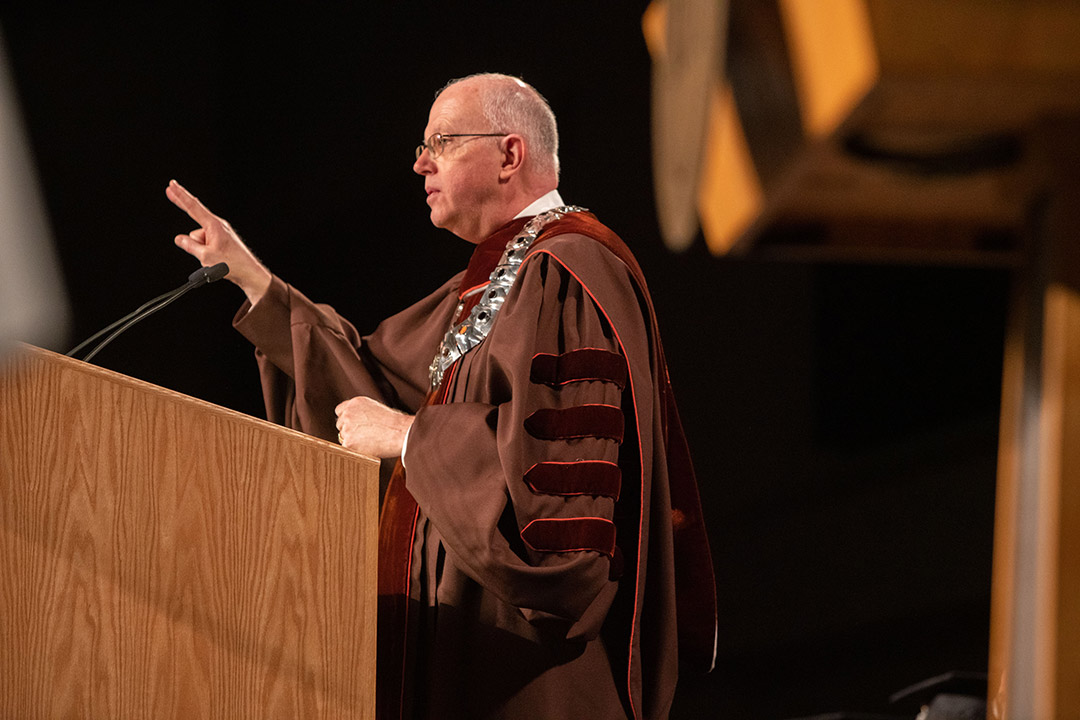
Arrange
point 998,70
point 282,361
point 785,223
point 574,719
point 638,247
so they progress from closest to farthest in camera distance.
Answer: point 998,70
point 785,223
point 574,719
point 282,361
point 638,247

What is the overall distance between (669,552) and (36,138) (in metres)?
2.38

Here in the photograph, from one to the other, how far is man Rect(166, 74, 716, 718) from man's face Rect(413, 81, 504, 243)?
0.15 m

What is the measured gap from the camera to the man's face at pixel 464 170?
304 cm

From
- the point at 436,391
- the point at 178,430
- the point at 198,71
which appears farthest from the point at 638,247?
the point at 178,430

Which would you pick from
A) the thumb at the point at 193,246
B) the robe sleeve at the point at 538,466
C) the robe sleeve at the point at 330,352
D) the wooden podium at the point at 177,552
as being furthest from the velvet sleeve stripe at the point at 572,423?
the thumb at the point at 193,246

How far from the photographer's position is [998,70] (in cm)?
47

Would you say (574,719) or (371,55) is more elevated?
(371,55)

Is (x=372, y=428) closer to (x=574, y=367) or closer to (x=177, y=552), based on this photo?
(x=574, y=367)

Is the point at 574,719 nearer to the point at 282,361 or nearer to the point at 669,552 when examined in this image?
the point at 669,552

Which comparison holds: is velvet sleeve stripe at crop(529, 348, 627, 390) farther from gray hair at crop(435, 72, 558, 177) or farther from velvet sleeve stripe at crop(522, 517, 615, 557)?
gray hair at crop(435, 72, 558, 177)

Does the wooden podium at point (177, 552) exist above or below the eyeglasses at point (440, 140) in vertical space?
below

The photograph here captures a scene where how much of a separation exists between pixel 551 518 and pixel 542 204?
1.01m

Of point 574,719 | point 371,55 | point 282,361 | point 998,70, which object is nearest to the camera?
point 998,70

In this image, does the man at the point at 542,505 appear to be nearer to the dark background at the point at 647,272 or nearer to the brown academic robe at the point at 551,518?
the brown academic robe at the point at 551,518
